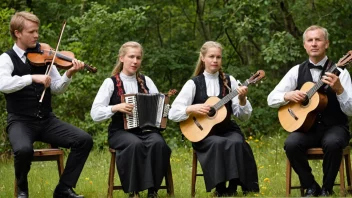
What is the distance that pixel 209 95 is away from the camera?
6473 mm

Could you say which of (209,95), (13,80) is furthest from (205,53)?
(13,80)

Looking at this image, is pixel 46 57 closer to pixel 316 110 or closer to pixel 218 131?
pixel 218 131

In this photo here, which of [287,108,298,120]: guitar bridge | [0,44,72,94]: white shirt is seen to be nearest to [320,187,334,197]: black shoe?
[287,108,298,120]: guitar bridge

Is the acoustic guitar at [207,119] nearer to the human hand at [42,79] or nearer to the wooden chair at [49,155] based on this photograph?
the wooden chair at [49,155]

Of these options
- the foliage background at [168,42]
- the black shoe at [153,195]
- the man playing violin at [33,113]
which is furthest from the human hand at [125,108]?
the foliage background at [168,42]

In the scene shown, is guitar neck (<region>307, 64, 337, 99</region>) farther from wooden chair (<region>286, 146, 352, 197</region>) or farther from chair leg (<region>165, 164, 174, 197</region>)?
chair leg (<region>165, 164, 174, 197</region>)

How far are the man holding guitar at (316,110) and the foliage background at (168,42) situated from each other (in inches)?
142

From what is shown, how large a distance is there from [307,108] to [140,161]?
153 cm

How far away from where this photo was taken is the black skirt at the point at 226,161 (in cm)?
609

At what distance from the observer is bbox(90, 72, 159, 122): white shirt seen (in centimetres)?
629

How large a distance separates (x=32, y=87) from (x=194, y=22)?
24.5ft

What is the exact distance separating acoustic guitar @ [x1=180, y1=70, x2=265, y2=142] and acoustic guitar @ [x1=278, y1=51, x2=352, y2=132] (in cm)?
41

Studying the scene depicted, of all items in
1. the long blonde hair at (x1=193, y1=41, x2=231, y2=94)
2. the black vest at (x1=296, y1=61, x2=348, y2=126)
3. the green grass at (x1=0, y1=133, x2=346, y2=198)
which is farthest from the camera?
the green grass at (x1=0, y1=133, x2=346, y2=198)

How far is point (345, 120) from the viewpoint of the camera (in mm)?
6250
